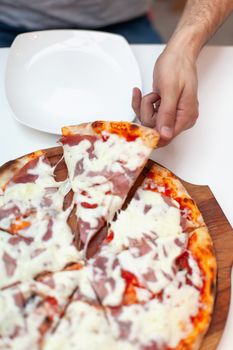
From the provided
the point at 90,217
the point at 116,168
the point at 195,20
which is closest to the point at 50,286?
the point at 90,217

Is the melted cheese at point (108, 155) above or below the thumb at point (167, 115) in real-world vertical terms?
below

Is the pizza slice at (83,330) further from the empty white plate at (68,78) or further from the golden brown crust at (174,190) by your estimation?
the empty white plate at (68,78)

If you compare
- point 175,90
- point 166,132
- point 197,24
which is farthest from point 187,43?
point 166,132

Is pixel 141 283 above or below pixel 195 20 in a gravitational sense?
below

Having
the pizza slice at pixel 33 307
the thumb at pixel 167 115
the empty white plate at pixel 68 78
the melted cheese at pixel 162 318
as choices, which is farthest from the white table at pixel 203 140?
the pizza slice at pixel 33 307

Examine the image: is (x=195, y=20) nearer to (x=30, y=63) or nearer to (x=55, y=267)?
(x=30, y=63)

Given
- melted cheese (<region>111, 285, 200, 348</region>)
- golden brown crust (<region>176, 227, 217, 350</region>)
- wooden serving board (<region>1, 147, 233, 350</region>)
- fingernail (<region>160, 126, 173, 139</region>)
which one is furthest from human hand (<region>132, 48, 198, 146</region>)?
melted cheese (<region>111, 285, 200, 348</region>)

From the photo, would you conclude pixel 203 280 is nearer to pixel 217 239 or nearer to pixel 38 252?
pixel 217 239
